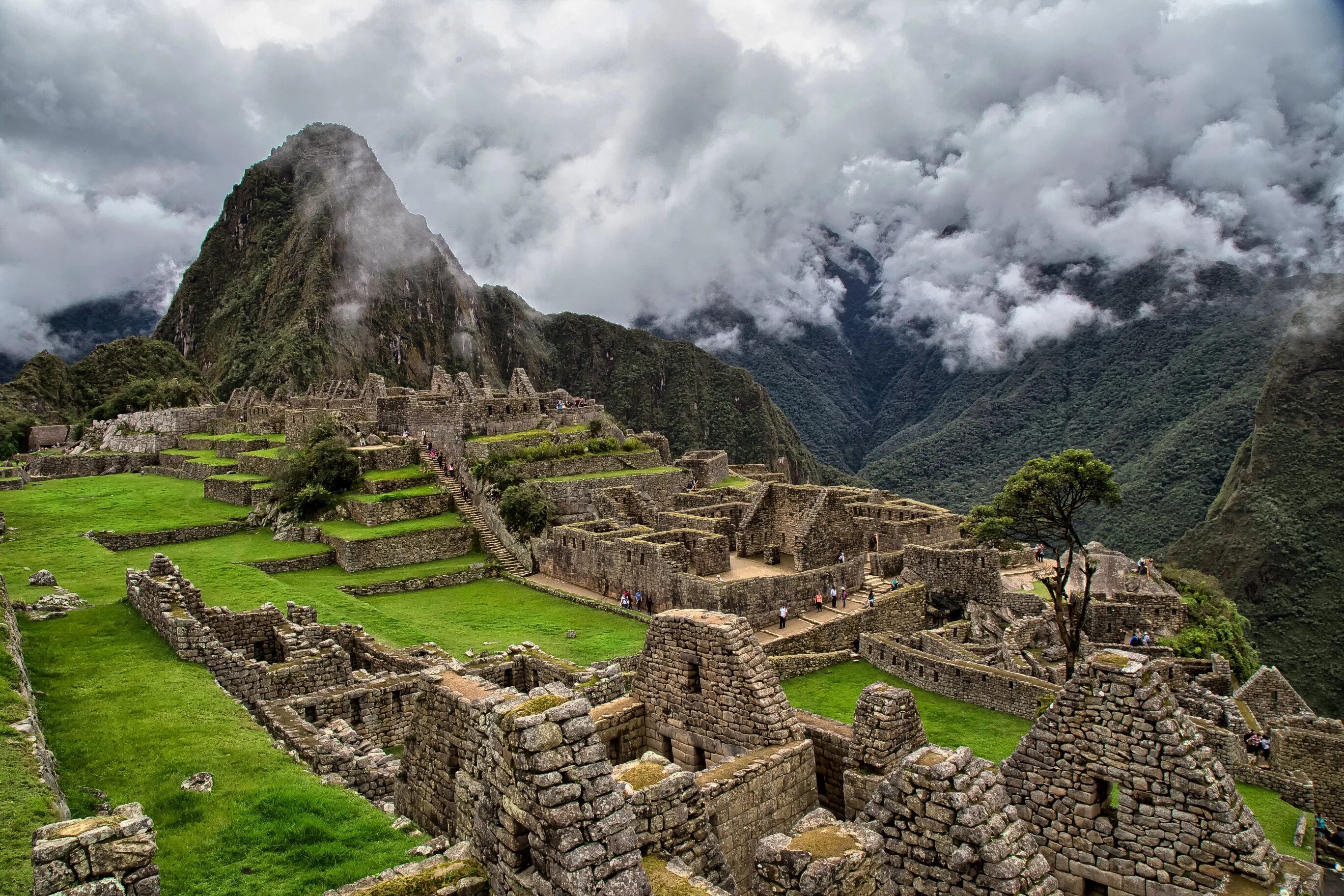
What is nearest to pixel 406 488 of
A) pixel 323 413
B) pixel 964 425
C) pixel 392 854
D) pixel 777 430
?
pixel 323 413

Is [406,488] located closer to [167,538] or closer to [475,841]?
[167,538]

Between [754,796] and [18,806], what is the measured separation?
5.04 meters

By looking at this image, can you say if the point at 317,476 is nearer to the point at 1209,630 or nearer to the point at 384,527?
the point at 384,527

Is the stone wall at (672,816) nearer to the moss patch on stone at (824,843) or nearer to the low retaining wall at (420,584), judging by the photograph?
the moss patch on stone at (824,843)

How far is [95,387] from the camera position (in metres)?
98.8

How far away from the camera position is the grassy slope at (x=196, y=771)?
17.7ft

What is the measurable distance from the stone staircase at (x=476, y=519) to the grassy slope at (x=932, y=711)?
12829 mm

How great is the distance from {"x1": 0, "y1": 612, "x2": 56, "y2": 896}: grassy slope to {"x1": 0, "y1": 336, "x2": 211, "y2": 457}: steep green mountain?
192 feet

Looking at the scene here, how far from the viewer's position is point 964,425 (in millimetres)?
94312

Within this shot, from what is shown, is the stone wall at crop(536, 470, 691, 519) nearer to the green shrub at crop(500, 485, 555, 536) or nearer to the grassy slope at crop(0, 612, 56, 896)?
the green shrub at crop(500, 485, 555, 536)

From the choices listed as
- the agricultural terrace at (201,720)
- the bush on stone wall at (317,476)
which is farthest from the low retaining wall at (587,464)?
the agricultural terrace at (201,720)

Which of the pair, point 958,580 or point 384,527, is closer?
point 958,580

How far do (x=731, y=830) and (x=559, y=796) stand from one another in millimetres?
1944

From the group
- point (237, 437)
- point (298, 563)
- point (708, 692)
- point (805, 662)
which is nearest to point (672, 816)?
point (708, 692)
